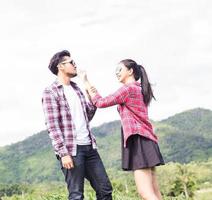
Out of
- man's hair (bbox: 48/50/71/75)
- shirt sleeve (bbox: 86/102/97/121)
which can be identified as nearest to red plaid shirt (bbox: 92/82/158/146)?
shirt sleeve (bbox: 86/102/97/121)

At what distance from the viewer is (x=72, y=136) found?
554cm

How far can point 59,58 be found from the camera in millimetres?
5824

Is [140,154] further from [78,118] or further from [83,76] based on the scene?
[83,76]

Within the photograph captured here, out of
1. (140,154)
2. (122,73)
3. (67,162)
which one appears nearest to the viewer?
(67,162)

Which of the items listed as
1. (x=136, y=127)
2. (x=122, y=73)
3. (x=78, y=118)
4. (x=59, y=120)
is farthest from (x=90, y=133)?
(x=122, y=73)

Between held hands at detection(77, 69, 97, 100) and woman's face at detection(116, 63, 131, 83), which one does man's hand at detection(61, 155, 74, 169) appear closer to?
held hands at detection(77, 69, 97, 100)

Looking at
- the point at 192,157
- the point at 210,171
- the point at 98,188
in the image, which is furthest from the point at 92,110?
the point at 192,157

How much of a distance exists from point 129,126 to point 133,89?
38 cm

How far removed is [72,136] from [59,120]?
0.22 m

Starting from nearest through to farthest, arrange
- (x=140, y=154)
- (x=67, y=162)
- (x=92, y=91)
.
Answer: (x=67, y=162) < (x=140, y=154) < (x=92, y=91)

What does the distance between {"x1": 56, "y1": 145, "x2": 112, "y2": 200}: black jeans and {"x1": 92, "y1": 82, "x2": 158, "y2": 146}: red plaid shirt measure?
0.39 meters

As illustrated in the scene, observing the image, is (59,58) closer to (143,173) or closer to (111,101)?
(111,101)

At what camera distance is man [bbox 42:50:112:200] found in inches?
217

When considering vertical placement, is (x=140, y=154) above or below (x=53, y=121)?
below
